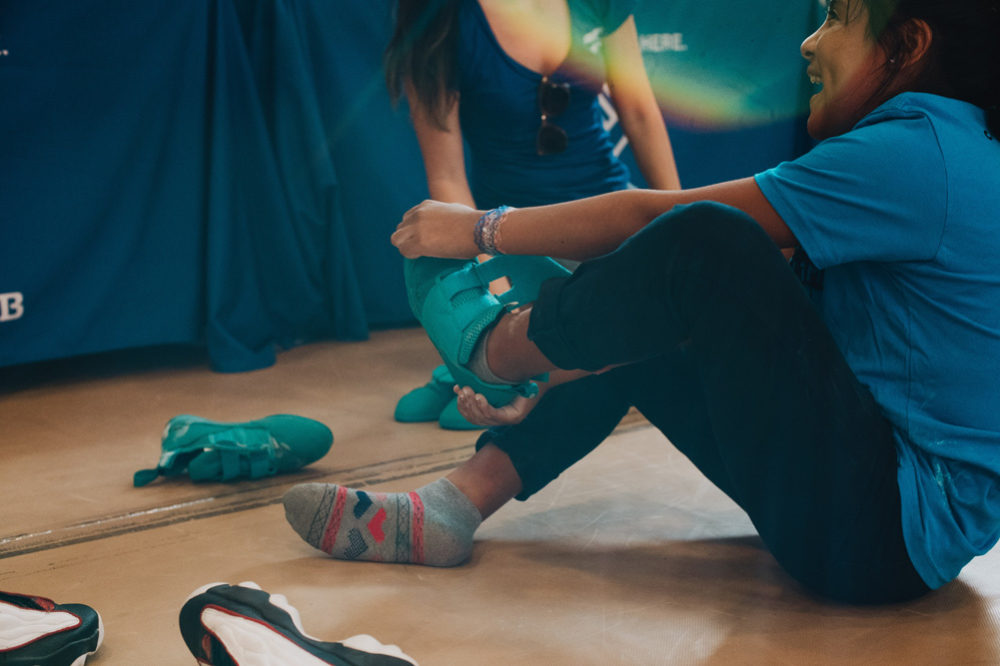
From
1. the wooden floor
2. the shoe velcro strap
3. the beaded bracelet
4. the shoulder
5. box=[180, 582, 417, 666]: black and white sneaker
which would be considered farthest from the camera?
the shoulder

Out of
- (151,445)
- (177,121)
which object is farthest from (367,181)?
(151,445)

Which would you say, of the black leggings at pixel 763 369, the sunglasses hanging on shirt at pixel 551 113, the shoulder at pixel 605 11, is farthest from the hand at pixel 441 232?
the shoulder at pixel 605 11

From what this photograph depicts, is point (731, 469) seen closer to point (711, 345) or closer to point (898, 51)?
point (711, 345)

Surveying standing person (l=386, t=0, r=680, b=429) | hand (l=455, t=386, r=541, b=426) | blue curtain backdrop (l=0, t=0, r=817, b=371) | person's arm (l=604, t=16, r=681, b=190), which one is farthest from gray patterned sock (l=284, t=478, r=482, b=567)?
blue curtain backdrop (l=0, t=0, r=817, b=371)

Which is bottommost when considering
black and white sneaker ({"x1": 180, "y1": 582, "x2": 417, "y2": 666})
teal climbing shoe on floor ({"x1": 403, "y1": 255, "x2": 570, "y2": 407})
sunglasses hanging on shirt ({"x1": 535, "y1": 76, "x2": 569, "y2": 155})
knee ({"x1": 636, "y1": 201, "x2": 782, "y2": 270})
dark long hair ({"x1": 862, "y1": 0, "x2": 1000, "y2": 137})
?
black and white sneaker ({"x1": 180, "y1": 582, "x2": 417, "y2": 666})

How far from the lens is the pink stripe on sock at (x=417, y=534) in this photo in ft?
3.26

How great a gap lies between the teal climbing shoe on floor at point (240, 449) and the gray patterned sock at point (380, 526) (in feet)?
1.08

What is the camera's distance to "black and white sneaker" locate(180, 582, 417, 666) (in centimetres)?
72

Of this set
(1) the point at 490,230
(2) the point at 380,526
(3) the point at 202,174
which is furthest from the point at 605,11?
(2) the point at 380,526

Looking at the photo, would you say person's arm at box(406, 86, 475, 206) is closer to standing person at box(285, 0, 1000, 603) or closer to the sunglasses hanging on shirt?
the sunglasses hanging on shirt

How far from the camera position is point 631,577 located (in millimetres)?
987

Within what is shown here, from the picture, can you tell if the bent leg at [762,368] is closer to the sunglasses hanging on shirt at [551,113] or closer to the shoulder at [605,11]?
the sunglasses hanging on shirt at [551,113]

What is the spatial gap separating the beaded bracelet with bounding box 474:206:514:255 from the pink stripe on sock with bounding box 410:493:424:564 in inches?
11.8

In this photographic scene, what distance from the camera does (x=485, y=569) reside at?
1.01 meters
